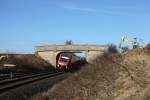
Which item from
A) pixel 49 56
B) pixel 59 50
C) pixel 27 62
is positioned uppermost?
pixel 59 50

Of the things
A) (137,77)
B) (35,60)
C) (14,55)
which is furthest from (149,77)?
(35,60)

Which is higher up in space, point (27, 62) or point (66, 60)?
point (66, 60)

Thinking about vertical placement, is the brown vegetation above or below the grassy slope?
below

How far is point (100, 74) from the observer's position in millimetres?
23125

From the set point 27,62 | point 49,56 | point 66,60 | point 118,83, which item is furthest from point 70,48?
point 118,83

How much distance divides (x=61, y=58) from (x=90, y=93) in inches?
2019

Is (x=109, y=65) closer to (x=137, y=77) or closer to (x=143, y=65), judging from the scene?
(x=143, y=65)

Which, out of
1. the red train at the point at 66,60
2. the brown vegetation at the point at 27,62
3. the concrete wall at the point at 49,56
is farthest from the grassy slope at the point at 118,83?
the concrete wall at the point at 49,56

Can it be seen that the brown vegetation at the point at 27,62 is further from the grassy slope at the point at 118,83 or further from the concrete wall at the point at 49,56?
the grassy slope at the point at 118,83

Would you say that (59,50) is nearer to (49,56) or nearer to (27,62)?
(49,56)

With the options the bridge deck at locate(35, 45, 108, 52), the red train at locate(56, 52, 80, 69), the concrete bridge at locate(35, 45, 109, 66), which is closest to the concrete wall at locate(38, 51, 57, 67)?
the concrete bridge at locate(35, 45, 109, 66)

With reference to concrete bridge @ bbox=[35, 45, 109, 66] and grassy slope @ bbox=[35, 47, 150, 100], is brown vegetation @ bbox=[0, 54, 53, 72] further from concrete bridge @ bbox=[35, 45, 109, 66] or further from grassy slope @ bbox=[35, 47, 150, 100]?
grassy slope @ bbox=[35, 47, 150, 100]

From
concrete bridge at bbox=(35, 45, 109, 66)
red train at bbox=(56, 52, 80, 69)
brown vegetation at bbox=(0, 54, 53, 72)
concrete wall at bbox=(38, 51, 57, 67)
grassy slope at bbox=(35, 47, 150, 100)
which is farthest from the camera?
concrete wall at bbox=(38, 51, 57, 67)

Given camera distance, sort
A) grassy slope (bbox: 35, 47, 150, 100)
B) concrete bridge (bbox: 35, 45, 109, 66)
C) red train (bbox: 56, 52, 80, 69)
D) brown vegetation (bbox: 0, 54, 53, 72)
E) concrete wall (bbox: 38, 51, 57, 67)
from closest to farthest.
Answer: grassy slope (bbox: 35, 47, 150, 100) → red train (bbox: 56, 52, 80, 69) → brown vegetation (bbox: 0, 54, 53, 72) → concrete bridge (bbox: 35, 45, 109, 66) → concrete wall (bbox: 38, 51, 57, 67)
